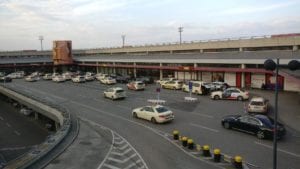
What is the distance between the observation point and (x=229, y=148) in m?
19.9

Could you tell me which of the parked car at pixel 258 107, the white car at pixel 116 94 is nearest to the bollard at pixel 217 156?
the parked car at pixel 258 107

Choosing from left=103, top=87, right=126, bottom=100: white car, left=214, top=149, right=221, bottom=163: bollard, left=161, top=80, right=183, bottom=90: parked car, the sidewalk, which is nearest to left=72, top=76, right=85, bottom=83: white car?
left=161, top=80, right=183, bottom=90: parked car

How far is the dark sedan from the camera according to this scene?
2139 cm

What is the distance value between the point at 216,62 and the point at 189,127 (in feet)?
89.0

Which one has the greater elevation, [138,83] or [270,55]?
[270,55]

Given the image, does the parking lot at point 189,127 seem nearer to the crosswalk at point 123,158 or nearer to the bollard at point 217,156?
the crosswalk at point 123,158

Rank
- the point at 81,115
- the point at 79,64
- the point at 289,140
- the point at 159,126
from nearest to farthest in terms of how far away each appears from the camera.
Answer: the point at 289,140 → the point at 159,126 → the point at 81,115 → the point at 79,64

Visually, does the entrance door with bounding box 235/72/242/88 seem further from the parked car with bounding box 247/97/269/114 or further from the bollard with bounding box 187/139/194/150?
the bollard with bounding box 187/139/194/150

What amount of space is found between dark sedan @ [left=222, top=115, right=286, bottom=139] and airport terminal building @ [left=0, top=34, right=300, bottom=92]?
6521 mm

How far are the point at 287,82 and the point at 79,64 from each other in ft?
217

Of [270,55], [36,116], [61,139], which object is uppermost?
[270,55]

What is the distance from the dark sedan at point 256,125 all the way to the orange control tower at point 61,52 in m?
76.4

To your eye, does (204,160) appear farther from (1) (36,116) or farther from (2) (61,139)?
(1) (36,116)

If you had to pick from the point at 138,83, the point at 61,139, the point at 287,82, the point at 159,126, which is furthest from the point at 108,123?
the point at 287,82
